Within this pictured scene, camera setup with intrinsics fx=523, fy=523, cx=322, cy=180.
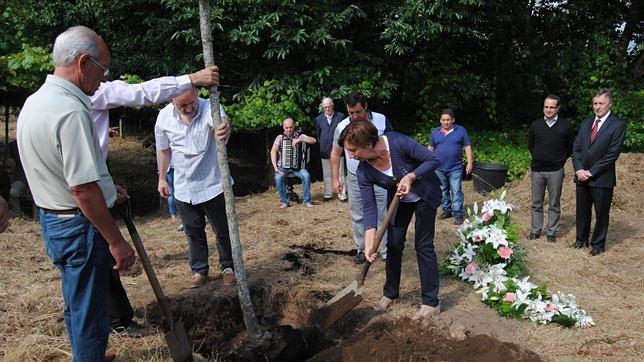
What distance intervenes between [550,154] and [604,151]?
2.11 feet

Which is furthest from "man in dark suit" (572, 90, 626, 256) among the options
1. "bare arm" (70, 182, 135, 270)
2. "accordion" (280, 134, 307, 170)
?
"bare arm" (70, 182, 135, 270)

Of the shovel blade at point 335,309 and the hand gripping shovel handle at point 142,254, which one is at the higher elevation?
the hand gripping shovel handle at point 142,254

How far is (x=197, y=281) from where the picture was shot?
4.93 m

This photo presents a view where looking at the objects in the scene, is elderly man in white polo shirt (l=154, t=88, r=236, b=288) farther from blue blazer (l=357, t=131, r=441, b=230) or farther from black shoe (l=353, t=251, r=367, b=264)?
black shoe (l=353, t=251, r=367, b=264)

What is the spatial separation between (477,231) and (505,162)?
19.5ft

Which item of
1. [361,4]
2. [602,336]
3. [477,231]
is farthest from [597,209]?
[361,4]

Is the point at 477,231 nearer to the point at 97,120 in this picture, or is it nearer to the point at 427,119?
the point at 97,120

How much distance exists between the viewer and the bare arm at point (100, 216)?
2596 mm

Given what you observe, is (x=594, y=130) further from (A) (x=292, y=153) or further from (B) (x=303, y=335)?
(A) (x=292, y=153)

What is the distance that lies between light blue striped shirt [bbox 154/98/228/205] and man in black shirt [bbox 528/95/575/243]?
4.26m

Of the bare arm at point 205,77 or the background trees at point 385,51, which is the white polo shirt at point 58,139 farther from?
the background trees at point 385,51

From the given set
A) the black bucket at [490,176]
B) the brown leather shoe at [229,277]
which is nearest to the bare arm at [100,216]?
the brown leather shoe at [229,277]

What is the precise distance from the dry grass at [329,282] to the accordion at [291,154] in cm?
98

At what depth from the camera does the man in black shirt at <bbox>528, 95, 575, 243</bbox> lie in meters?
6.59
